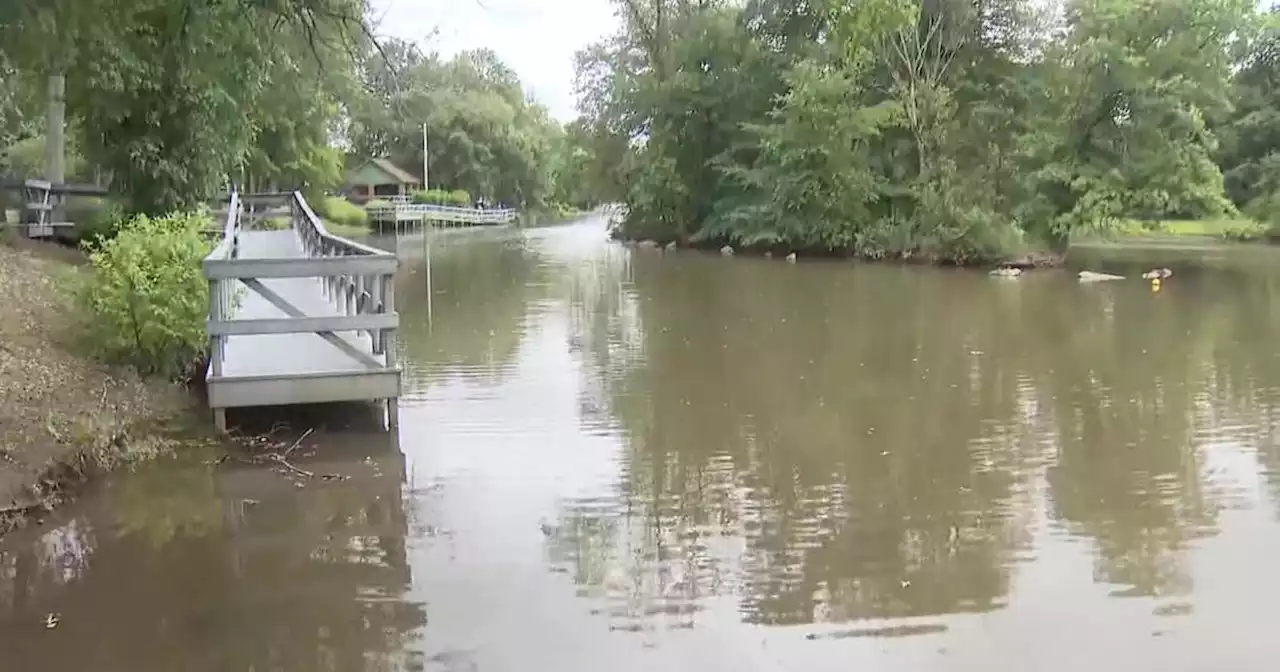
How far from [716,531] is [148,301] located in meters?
5.27

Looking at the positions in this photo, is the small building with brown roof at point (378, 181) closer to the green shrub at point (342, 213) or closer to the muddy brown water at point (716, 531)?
the green shrub at point (342, 213)

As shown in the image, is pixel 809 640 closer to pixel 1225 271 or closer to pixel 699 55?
pixel 1225 271

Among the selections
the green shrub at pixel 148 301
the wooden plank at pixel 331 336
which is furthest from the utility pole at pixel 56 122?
the wooden plank at pixel 331 336

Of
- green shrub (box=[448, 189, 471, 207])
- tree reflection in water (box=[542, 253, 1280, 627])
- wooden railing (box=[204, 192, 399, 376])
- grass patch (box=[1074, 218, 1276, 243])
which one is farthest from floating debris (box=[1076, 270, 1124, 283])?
green shrub (box=[448, 189, 471, 207])

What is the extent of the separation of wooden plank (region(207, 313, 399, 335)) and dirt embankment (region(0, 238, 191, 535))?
3.11 ft

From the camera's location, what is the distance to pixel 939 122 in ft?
101

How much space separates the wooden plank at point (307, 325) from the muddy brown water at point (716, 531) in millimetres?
843

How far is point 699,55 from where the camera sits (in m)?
36.6

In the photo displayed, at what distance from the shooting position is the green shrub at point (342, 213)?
51.8 meters

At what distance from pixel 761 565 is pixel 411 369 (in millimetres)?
7071

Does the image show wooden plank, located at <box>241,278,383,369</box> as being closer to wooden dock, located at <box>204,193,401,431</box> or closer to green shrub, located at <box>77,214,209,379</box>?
wooden dock, located at <box>204,193,401,431</box>

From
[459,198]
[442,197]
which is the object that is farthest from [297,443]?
[459,198]

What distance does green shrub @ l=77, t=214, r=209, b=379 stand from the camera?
358 inches

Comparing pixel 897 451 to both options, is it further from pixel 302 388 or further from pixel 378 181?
pixel 378 181
